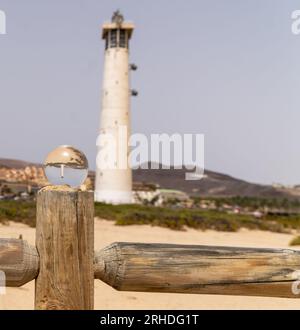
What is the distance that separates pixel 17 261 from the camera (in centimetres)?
159

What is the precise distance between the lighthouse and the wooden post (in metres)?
23.1

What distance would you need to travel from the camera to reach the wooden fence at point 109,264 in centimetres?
160

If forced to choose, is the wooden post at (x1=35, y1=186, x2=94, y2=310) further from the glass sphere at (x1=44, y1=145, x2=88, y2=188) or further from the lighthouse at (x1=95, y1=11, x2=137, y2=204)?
the lighthouse at (x1=95, y1=11, x2=137, y2=204)

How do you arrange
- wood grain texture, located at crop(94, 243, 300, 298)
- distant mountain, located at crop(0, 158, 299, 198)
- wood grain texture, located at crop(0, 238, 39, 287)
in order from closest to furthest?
1. wood grain texture, located at crop(0, 238, 39, 287)
2. wood grain texture, located at crop(94, 243, 300, 298)
3. distant mountain, located at crop(0, 158, 299, 198)

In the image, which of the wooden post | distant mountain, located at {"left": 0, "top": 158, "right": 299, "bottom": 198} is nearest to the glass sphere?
the wooden post

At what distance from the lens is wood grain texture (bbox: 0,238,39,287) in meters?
1.59

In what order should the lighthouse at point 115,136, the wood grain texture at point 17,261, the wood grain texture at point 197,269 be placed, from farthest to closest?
the lighthouse at point 115,136
the wood grain texture at point 197,269
the wood grain texture at point 17,261

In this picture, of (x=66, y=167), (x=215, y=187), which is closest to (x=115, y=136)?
(x=66, y=167)

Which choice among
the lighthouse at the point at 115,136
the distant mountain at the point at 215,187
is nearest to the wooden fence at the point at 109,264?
the lighthouse at the point at 115,136

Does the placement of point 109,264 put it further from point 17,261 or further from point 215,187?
point 215,187

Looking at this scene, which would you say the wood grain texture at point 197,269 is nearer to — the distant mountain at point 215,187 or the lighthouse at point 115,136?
the lighthouse at point 115,136

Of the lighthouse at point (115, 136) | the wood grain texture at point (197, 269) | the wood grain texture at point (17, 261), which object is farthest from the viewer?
the lighthouse at point (115, 136)
